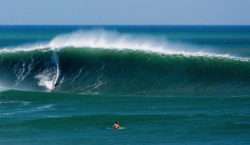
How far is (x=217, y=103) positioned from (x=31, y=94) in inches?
332

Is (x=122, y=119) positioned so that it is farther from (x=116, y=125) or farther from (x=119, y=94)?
(x=119, y=94)

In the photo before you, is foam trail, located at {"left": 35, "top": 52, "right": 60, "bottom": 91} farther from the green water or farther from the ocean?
the green water

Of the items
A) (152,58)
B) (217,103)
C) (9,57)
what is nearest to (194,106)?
(217,103)

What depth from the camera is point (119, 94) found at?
39.4 metres

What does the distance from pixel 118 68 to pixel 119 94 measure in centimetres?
396

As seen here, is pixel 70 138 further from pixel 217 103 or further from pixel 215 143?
pixel 217 103

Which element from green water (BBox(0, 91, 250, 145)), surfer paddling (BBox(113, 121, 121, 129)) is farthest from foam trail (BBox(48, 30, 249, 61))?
surfer paddling (BBox(113, 121, 121, 129))

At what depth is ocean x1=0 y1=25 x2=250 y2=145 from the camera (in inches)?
1134

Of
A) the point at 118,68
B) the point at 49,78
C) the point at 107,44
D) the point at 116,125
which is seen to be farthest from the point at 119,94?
the point at 116,125

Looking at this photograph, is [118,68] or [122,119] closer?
[122,119]

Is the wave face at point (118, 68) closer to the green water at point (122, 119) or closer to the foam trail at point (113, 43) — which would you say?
the foam trail at point (113, 43)

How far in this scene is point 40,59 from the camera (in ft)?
145

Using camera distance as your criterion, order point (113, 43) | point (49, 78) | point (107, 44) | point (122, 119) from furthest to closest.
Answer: point (113, 43)
point (107, 44)
point (49, 78)
point (122, 119)

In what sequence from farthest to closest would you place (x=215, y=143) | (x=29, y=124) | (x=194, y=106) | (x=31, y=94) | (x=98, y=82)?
(x=98, y=82)
(x=31, y=94)
(x=194, y=106)
(x=29, y=124)
(x=215, y=143)
